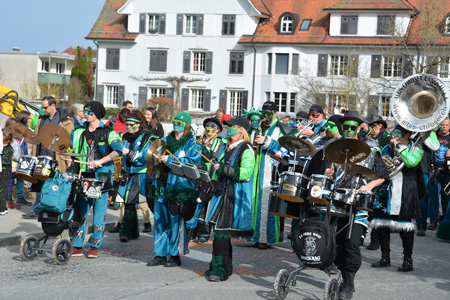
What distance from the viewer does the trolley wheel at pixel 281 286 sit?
7160 millimetres

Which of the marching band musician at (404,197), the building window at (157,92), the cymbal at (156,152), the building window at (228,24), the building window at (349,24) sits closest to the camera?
the cymbal at (156,152)

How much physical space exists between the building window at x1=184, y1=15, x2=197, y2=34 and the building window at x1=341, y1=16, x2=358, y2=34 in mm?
11668

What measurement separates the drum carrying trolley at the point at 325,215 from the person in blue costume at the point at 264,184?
3009mm

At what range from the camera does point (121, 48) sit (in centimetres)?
5512

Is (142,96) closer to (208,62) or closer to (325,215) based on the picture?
(208,62)

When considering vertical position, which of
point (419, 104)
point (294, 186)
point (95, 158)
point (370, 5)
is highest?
point (370, 5)

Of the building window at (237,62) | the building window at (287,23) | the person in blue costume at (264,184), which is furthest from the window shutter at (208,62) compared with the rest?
the person in blue costume at (264,184)

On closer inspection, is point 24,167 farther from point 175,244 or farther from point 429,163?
point 429,163

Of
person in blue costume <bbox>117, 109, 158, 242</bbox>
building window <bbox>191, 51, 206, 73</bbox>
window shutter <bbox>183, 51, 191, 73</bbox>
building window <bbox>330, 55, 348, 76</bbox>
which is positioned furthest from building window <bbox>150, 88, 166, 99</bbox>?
person in blue costume <bbox>117, 109, 158, 242</bbox>

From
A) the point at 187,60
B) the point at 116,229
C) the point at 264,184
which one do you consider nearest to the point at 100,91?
the point at 187,60

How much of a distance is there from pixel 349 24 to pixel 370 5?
197cm

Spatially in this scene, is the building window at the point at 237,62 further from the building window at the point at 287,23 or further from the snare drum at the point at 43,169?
the snare drum at the point at 43,169

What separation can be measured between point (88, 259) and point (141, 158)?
2.21 metres

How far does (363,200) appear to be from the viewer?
288 inches
